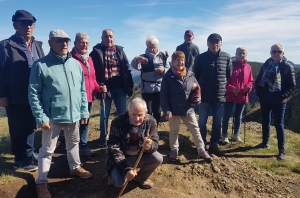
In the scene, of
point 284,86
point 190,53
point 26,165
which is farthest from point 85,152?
point 284,86

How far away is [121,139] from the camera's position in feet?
16.6

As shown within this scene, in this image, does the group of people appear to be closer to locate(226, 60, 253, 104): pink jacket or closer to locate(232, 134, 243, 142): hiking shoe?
locate(226, 60, 253, 104): pink jacket

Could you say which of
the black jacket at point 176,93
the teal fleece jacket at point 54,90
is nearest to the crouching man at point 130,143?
the teal fleece jacket at point 54,90

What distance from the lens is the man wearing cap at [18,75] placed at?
5492mm

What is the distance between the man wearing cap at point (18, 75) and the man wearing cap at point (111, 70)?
1.59 metres

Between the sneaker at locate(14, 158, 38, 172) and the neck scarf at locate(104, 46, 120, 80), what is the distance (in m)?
2.91

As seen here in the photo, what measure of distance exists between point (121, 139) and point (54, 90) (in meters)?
1.65

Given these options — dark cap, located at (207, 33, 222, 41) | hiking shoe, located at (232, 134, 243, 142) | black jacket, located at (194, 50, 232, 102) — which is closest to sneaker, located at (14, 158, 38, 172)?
black jacket, located at (194, 50, 232, 102)

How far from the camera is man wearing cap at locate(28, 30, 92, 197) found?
477 cm

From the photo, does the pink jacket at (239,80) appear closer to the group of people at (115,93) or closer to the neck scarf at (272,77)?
the group of people at (115,93)

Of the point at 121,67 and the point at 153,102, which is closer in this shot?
the point at 121,67

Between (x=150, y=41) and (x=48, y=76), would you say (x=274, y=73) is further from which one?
(x=48, y=76)

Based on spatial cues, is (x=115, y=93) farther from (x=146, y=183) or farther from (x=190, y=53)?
(x=190, y=53)

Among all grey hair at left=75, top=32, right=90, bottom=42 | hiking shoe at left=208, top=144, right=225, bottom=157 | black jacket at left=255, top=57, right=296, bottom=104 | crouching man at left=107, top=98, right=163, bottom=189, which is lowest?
hiking shoe at left=208, top=144, right=225, bottom=157
